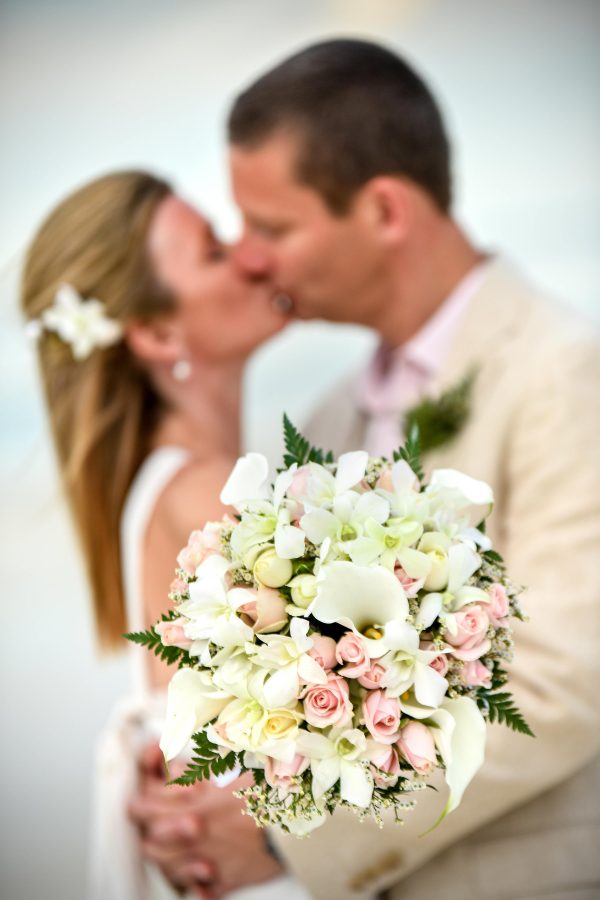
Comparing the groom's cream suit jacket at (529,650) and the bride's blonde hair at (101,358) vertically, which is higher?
the bride's blonde hair at (101,358)

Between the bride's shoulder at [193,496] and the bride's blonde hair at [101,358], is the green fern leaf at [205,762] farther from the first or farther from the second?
the bride's blonde hair at [101,358]

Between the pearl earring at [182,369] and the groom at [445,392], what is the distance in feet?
0.97

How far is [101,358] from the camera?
2.82 metres

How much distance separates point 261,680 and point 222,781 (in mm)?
180

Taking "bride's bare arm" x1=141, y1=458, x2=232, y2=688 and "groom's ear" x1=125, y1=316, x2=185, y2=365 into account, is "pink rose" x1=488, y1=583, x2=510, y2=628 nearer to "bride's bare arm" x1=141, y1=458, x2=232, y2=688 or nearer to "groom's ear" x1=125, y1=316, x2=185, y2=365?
"bride's bare arm" x1=141, y1=458, x2=232, y2=688

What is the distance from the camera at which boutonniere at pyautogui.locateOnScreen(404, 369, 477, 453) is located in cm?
245

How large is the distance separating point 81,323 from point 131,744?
3.59 ft

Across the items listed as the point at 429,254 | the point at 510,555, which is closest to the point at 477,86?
the point at 429,254

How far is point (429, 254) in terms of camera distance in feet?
8.98

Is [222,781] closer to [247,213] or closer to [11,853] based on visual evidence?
[247,213]

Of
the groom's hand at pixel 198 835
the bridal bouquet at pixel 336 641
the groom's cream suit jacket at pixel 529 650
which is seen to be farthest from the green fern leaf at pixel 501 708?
the groom's hand at pixel 198 835

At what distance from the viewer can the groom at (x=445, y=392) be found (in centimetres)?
215

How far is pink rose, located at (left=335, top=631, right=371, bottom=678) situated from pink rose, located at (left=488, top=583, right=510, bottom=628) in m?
0.19

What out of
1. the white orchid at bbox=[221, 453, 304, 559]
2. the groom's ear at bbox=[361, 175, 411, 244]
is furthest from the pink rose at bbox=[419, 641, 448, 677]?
the groom's ear at bbox=[361, 175, 411, 244]
